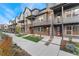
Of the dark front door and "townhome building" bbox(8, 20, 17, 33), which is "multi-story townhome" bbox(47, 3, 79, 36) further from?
"townhome building" bbox(8, 20, 17, 33)

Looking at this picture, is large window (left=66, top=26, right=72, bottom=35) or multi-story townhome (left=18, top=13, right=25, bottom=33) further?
multi-story townhome (left=18, top=13, right=25, bottom=33)

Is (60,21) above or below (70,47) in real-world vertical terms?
above

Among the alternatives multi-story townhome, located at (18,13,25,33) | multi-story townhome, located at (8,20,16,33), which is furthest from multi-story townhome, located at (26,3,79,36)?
multi-story townhome, located at (8,20,16,33)

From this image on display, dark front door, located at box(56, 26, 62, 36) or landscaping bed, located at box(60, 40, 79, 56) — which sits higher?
dark front door, located at box(56, 26, 62, 36)

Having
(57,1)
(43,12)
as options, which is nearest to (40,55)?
(43,12)

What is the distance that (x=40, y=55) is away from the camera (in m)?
1.88

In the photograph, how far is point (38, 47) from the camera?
1931 millimetres

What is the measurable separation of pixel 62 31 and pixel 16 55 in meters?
0.56

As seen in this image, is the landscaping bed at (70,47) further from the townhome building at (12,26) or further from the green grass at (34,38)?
the townhome building at (12,26)

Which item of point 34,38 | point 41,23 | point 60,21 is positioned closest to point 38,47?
point 34,38

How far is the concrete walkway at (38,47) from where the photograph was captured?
1.89 metres

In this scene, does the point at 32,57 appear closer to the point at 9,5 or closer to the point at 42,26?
the point at 42,26

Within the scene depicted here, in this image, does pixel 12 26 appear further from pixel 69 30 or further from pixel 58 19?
pixel 69 30

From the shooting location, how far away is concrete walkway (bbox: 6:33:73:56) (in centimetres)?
189
